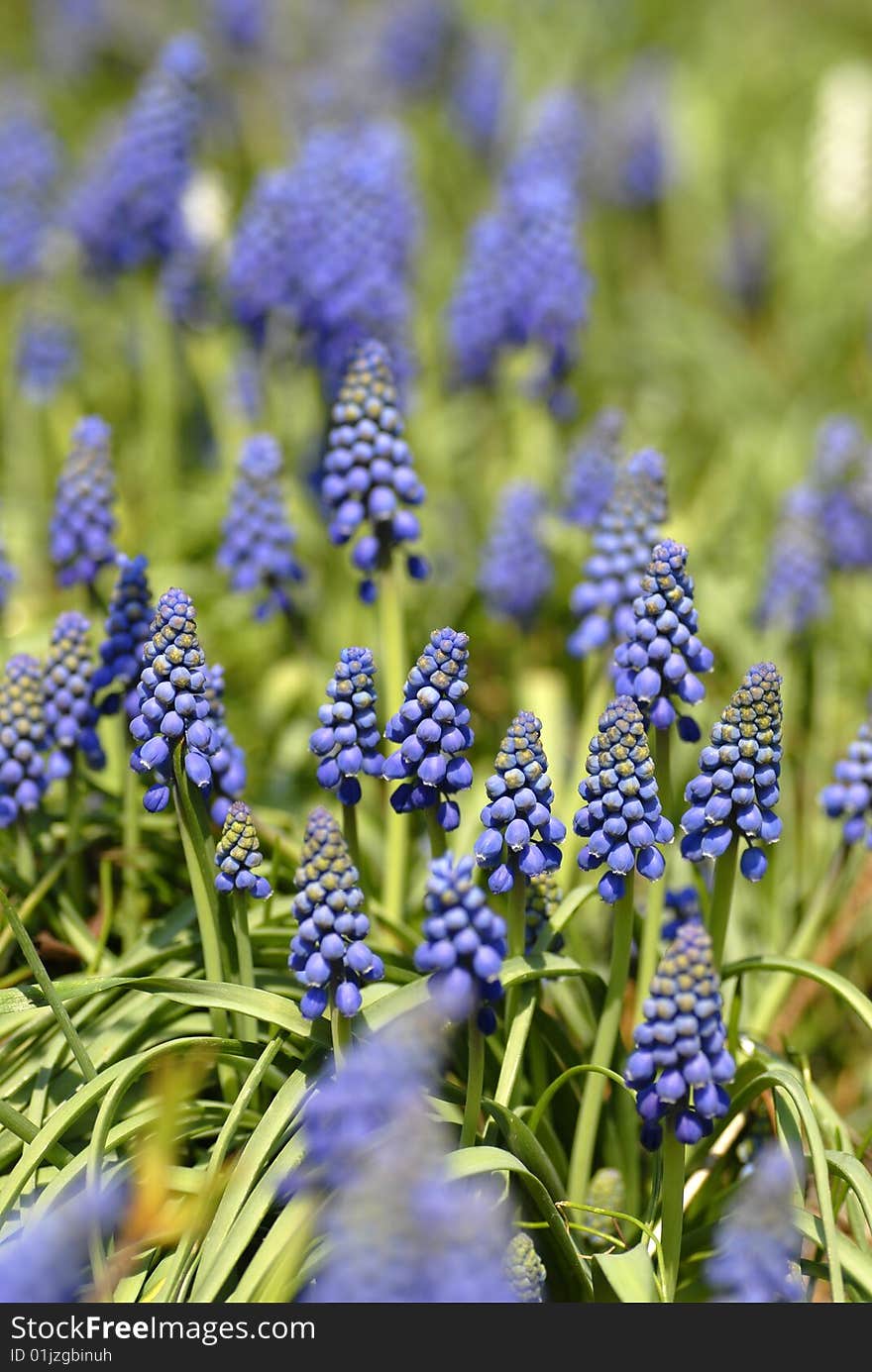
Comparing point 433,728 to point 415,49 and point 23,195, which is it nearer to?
point 23,195

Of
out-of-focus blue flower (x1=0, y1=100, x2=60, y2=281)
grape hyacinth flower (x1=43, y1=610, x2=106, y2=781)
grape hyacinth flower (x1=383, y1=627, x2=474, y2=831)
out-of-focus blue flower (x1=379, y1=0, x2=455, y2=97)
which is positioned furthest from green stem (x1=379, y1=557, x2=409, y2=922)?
out-of-focus blue flower (x1=379, y1=0, x2=455, y2=97)

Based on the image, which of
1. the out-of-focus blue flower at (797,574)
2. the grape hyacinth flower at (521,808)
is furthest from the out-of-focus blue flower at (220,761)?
the out-of-focus blue flower at (797,574)

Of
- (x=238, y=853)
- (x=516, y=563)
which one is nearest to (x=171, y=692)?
(x=238, y=853)

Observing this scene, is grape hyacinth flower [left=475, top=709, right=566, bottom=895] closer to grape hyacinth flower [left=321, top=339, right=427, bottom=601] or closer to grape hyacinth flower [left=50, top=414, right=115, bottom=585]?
grape hyacinth flower [left=321, top=339, right=427, bottom=601]

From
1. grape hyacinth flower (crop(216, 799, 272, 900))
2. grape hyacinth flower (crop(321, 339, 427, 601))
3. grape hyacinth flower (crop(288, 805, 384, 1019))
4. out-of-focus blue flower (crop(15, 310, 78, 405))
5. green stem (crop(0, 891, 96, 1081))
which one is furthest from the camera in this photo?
out-of-focus blue flower (crop(15, 310, 78, 405))
